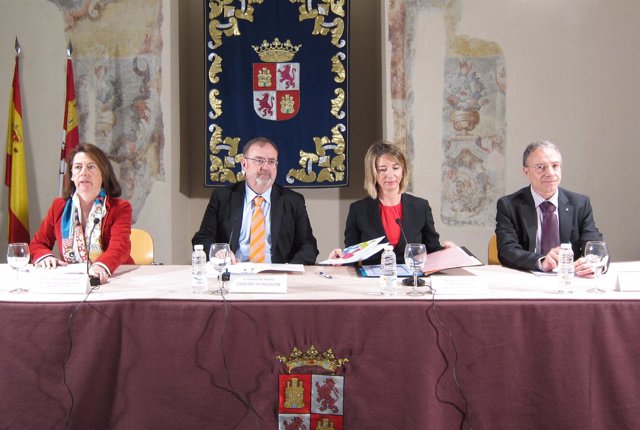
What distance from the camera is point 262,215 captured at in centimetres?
324

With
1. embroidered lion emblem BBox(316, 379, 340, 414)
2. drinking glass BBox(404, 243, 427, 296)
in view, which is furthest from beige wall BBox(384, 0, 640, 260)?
embroidered lion emblem BBox(316, 379, 340, 414)

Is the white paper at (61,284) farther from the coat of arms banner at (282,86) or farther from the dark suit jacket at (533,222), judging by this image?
the coat of arms banner at (282,86)

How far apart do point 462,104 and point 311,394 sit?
135 inches

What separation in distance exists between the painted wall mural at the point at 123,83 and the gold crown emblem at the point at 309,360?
3178 millimetres

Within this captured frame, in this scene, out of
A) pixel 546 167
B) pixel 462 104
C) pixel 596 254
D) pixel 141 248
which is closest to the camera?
pixel 596 254

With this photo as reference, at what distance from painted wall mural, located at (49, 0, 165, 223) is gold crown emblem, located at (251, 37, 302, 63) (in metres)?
0.85

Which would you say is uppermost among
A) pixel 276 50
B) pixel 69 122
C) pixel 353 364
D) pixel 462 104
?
pixel 276 50

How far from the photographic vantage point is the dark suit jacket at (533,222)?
283 cm

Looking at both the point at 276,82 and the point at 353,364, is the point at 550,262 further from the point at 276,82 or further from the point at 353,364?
the point at 276,82

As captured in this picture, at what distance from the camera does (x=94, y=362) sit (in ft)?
6.31

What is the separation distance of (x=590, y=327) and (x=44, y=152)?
4496 mm

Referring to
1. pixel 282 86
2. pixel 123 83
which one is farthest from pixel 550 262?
pixel 123 83

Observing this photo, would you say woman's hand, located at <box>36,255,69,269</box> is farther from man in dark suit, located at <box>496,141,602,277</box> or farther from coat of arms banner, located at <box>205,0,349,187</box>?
coat of arms banner, located at <box>205,0,349,187</box>

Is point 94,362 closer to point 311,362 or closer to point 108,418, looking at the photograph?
point 108,418
